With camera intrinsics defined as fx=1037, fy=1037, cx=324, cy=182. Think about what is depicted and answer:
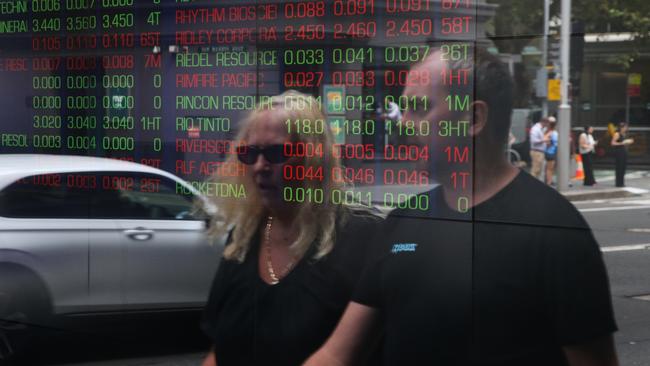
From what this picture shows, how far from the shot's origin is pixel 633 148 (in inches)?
110

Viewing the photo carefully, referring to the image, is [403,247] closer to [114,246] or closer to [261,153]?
[261,153]

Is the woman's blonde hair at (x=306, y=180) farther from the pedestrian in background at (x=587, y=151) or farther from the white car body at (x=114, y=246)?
the pedestrian in background at (x=587, y=151)

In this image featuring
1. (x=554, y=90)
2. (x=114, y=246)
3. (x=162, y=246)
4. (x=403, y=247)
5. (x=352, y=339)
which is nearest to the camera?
(x=554, y=90)

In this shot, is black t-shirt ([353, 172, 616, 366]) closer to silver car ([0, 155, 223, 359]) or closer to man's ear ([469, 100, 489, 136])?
man's ear ([469, 100, 489, 136])

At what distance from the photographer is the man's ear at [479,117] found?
313 centimetres

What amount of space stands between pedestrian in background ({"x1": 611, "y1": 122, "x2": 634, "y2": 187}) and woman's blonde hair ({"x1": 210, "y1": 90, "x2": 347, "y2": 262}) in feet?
3.29

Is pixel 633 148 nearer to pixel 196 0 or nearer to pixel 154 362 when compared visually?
pixel 196 0

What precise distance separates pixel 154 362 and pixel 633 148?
96.4 inches

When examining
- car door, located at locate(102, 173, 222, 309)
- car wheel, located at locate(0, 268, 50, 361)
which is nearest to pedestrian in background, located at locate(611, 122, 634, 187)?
car door, located at locate(102, 173, 222, 309)

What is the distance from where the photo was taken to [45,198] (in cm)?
448

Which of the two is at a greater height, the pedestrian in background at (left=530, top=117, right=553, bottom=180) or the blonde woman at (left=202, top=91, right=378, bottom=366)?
the pedestrian in background at (left=530, top=117, right=553, bottom=180)

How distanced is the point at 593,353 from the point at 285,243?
4.16 ft

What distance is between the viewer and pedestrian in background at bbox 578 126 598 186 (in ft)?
9.40

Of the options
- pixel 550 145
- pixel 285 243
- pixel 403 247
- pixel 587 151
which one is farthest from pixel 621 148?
pixel 285 243
